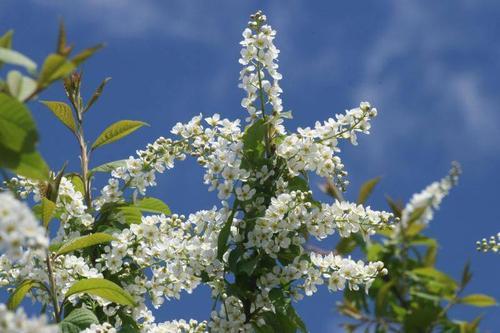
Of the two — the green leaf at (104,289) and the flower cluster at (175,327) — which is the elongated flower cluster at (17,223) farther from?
the flower cluster at (175,327)

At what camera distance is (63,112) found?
4.71 m

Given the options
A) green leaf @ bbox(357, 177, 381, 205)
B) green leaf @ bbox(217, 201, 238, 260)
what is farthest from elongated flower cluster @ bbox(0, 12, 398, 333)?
green leaf @ bbox(357, 177, 381, 205)

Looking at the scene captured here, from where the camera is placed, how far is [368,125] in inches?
173

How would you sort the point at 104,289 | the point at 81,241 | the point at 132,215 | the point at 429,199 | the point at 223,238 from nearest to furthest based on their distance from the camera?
the point at 429,199
the point at 104,289
the point at 81,241
the point at 223,238
the point at 132,215

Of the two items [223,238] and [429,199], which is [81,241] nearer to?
[223,238]

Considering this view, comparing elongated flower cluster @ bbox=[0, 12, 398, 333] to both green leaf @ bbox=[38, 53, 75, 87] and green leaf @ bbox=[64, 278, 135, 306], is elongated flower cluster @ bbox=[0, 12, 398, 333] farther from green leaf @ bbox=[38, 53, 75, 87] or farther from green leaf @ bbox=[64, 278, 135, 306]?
green leaf @ bbox=[38, 53, 75, 87]

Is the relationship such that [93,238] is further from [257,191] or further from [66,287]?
[257,191]

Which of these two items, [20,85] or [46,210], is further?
[46,210]

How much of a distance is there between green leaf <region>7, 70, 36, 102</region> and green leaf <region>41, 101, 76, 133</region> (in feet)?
8.81

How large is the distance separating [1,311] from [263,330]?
2174 millimetres

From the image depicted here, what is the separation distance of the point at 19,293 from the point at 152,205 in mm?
1066

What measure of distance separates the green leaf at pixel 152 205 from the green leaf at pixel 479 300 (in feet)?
10.1

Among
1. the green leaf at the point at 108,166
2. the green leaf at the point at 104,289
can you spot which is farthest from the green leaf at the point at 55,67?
the green leaf at the point at 108,166

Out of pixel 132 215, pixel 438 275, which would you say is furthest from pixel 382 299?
pixel 132 215
